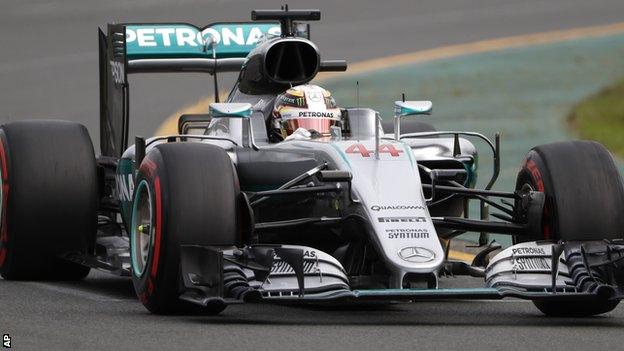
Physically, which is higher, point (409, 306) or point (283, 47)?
point (283, 47)

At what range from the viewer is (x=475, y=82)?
Result: 2336cm

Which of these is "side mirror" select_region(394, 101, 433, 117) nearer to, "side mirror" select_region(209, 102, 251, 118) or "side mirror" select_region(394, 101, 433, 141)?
"side mirror" select_region(394, 101, 433, 141)

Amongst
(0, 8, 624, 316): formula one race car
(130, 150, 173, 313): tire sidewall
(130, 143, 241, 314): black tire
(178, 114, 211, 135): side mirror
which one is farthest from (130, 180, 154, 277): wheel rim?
(178, 114, 211, 135): side mirror

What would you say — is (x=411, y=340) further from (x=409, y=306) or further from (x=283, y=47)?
(x=283, y=47)

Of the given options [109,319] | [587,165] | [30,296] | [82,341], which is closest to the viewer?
[82,341]

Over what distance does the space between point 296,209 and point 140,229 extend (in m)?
1.05

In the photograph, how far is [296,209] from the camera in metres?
11.0

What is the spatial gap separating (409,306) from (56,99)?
41.2 ft

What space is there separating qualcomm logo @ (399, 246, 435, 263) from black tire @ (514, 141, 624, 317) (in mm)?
990

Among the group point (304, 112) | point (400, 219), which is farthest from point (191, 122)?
point (400, 219)

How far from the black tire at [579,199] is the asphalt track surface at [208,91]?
0.18 metres

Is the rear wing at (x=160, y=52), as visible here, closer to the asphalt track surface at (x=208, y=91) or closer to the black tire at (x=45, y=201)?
the black tire at (x=45, y=201)

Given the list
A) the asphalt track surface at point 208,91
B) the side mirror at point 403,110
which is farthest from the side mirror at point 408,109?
the asphalt track surface at point 208,91

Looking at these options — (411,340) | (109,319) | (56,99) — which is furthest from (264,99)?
(56,99)
